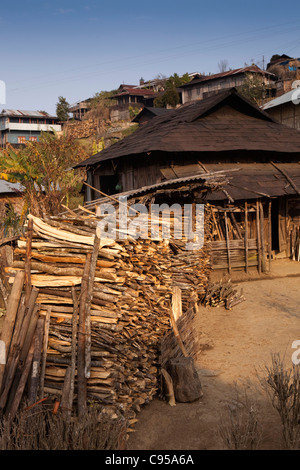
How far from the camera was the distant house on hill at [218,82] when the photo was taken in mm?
48062

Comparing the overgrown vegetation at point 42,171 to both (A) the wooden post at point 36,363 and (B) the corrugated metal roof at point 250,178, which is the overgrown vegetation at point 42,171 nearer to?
(B) the corrugated metal roof at point 250,178

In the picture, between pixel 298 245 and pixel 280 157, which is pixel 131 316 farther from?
pixel 280 157

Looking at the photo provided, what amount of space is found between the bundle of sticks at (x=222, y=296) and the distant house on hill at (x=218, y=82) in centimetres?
3909

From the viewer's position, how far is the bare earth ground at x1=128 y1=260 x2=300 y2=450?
6.08 metres

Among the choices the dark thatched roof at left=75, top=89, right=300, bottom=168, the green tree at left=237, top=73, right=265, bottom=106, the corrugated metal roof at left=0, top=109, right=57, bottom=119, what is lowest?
the dark thatched roof at left=75, top=89, right=300, bottom=168

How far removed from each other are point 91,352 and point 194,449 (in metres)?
1.98

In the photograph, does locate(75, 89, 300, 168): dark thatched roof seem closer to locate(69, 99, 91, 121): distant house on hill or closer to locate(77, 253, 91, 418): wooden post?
locate(77, 253, 91, 418): wooden post

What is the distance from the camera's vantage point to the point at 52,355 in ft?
20.7

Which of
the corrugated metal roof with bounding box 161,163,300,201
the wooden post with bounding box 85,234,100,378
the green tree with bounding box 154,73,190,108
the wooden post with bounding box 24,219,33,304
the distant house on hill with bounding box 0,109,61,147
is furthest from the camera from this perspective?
the distant house on hill with bounding box 0,109,61,147

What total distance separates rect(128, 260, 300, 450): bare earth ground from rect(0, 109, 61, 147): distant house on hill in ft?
161

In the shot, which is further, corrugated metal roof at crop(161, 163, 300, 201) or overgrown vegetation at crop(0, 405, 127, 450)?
corrugated metal roof at crop(161, 163, 300, 201)

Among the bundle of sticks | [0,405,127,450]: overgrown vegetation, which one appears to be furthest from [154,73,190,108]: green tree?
[0,405,127,450]: overgrown vegetation

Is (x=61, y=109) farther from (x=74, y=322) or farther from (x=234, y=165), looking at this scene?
(x=74, y=322)

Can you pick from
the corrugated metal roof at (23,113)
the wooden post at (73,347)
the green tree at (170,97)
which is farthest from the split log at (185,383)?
the corrugated metal roof at (23,113)
